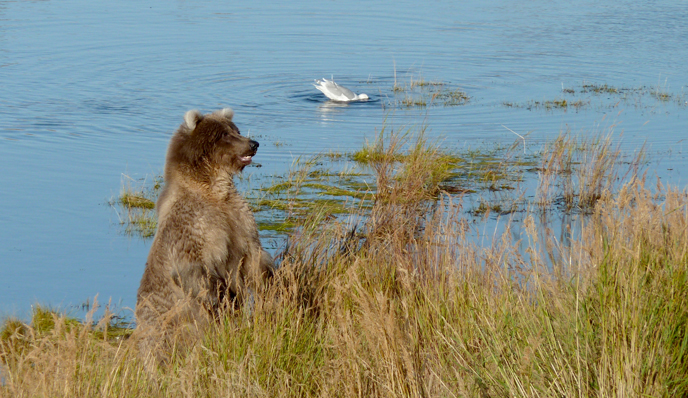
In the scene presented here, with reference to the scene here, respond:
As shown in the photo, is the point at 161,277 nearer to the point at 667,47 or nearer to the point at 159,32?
the point at 667,47

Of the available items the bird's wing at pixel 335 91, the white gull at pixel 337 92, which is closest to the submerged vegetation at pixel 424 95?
the white gull at pixel 337 92

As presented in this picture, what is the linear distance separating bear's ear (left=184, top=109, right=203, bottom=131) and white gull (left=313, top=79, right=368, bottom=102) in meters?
12.4

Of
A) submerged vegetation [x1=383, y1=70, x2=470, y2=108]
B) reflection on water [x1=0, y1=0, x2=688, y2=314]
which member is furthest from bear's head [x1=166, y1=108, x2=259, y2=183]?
submerged vegetation [x1=383, y1=70, x2=470, y2=108]

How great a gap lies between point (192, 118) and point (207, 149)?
24cm

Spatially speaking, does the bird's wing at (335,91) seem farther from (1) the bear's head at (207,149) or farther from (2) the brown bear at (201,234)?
(1) the bear's head at (207,149)

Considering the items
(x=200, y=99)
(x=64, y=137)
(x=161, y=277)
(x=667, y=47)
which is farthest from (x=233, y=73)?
(x=161, y=277)

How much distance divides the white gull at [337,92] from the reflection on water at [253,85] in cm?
20

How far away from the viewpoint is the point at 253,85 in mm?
20641

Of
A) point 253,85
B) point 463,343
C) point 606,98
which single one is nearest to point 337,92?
point 253,85

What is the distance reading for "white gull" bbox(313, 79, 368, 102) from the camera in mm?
18516

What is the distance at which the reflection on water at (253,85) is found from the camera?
1081cm

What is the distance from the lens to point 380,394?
4.95 metres

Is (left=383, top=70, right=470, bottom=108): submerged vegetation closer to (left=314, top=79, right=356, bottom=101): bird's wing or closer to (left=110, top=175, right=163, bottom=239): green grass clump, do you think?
(left=314, top=79, right=356, bottom=101): bird's wing

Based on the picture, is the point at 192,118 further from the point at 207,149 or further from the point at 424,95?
the point at 424,95
